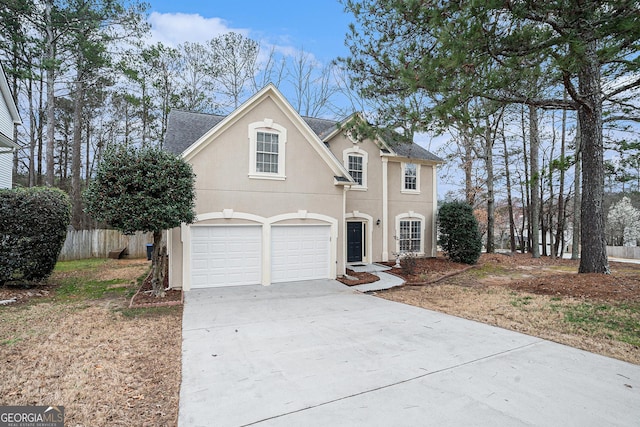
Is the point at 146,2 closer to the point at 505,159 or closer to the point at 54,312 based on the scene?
the point at 54,312

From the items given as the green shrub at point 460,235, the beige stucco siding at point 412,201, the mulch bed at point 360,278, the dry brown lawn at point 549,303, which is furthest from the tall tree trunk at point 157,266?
the green shrub at point 460,235

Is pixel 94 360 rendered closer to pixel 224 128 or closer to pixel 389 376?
pixel 389 376

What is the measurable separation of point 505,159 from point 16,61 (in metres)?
28.2

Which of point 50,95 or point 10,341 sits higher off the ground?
Answer: point 50,95

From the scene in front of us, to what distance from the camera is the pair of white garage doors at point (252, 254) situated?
31.8ft

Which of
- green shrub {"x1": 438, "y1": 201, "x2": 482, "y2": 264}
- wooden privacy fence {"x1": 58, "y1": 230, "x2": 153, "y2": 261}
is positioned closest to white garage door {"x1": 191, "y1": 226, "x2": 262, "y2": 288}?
green shrub {"x1": 438, "y1": 201, "x2": 482, "y2": 264}

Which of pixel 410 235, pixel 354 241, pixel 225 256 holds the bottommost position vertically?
pixel 225 256

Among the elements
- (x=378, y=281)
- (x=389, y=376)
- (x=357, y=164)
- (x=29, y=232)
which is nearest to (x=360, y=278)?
(x=378, y=281)

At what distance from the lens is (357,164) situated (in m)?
14.6

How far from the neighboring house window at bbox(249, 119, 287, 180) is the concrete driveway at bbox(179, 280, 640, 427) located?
490 centimetres

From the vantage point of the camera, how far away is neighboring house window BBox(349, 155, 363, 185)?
14.5m

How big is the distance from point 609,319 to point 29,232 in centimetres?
1406

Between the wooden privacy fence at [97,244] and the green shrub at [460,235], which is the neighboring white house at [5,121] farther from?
the green shrub at [460,235]

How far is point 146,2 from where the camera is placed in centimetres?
1880
